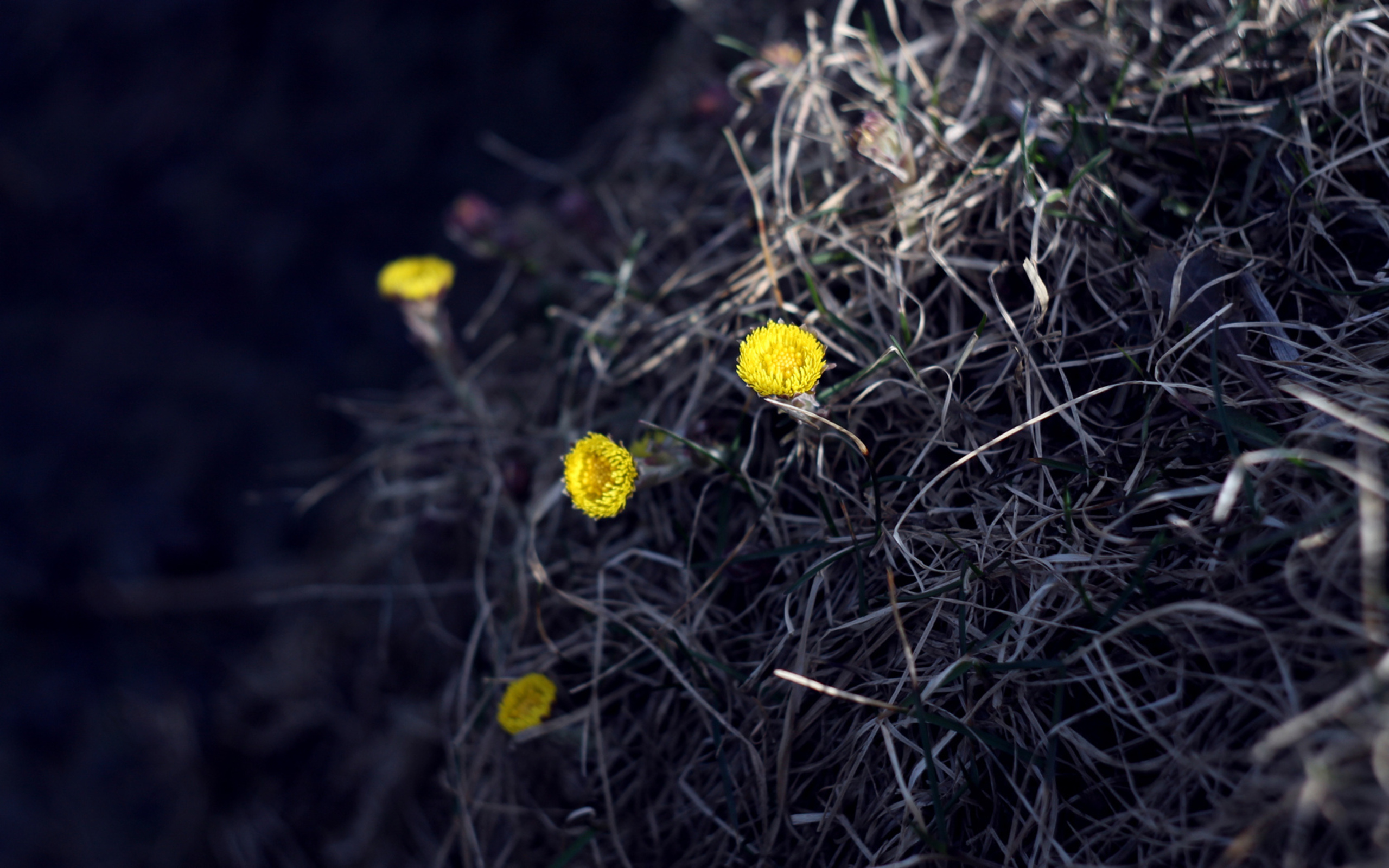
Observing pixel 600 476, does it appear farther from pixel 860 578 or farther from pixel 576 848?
pixel 576 848

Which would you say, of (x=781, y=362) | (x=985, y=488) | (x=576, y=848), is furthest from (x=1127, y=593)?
(x=576, y=848)

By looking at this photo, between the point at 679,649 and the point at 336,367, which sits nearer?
the point at 679,649

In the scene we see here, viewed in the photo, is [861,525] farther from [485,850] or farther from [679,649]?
[485,850]

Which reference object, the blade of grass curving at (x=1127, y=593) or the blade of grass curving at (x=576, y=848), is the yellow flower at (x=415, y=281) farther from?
the blade of grass curving at (x=1127, y=593)

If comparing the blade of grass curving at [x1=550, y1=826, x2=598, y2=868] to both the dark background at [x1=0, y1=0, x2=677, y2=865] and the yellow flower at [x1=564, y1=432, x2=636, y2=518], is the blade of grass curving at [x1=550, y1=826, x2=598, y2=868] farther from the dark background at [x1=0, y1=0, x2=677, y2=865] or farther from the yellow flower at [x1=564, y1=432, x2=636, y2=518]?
the dark background at [x1=0, y1=0, x2=677, y2=865]

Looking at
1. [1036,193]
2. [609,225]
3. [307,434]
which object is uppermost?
[1036,193]

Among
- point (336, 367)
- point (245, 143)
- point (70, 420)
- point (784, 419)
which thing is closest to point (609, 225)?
point (784, 419)

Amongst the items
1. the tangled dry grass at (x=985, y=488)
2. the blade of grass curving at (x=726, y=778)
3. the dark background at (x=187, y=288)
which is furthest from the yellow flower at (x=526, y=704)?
the dark background at (x=187, y=288)
